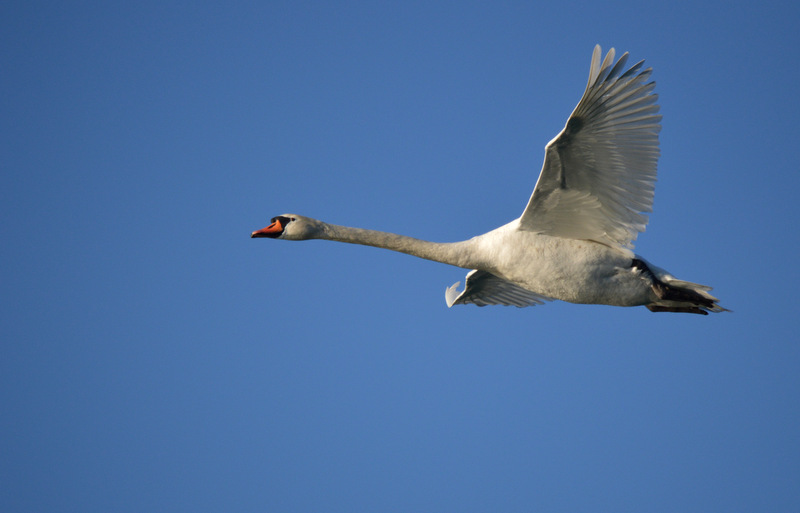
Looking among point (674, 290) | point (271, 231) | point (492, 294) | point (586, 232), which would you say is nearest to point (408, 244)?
point (271, 231)

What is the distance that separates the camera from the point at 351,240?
38.5 feet

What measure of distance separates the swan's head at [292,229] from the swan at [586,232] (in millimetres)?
15

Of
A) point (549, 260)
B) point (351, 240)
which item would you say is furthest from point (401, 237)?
point (549, 260)

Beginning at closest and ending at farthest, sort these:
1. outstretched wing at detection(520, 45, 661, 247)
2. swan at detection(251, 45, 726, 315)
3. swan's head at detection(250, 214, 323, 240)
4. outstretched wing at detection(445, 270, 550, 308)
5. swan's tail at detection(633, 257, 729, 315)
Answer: outstretched wing at detection(520, 45, 661, 247)
swan at detection(251, 45, 726, 315)
swan's tail at detection(633, 257, 729, 315)
swan's head at detection(250, 214, 323, 240)
outstretched wing at detection(445, 270, 550, 308)

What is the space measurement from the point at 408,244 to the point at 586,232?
257cm

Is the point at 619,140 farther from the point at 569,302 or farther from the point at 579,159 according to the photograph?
the point at 569,302

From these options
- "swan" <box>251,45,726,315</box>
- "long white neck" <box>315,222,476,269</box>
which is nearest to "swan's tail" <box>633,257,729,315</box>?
"swan" <box>251,45,726,315</box>

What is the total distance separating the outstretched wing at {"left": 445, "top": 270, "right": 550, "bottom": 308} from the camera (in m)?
13.9

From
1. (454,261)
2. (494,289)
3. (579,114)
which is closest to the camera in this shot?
(579,114)

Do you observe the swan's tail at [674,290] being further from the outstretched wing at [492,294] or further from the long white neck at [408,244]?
the outstretched wing at [492,294]

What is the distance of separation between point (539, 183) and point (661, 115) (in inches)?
68.9

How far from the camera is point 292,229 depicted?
38.7 feet

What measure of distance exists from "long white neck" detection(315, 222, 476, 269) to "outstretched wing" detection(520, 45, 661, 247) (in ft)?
3.16

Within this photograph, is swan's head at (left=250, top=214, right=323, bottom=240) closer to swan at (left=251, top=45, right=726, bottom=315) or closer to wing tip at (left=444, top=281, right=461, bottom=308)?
swan at (left=251, top=45, right=726, bottom=315)
